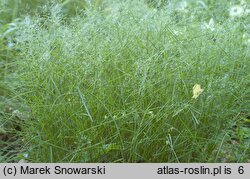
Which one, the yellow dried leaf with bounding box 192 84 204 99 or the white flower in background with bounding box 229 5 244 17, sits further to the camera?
the white flower in background with bounding box 229 5 244 17

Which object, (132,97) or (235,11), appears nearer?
(132,97)

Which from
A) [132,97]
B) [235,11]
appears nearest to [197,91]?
[132,97]

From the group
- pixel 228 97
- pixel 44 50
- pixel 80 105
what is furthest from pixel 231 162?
pixel 44 50

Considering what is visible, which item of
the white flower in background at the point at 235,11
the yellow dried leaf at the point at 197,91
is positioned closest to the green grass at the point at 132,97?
the yellow dried leaf at the point at 197,91

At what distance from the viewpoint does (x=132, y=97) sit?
1.81 metres

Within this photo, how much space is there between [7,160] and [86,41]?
2.08 feet


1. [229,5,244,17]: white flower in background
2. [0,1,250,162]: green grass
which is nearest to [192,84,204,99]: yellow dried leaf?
[0,1,250,162]: green grass

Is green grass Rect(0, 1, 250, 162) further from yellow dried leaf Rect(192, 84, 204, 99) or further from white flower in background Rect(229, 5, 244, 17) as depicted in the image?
white flower in background Rect(229, 5, 244, 17)

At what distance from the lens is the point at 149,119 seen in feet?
5.56

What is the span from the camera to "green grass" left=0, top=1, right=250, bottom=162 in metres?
1.74

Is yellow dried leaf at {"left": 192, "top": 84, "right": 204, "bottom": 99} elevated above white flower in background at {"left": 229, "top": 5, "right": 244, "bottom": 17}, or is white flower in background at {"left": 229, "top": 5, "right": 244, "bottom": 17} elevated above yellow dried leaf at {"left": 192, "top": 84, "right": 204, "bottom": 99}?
white flower in background at {"left": 229, "top": 5, "right": 244, "bottom": 17}

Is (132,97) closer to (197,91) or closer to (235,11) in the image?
(197,91)

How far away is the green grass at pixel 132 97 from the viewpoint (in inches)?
68.5
